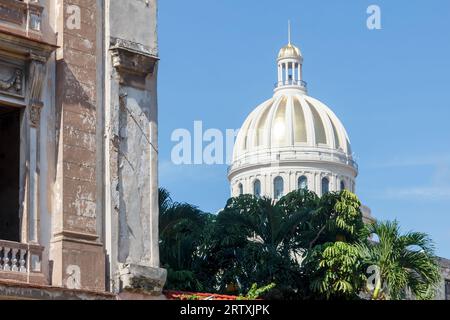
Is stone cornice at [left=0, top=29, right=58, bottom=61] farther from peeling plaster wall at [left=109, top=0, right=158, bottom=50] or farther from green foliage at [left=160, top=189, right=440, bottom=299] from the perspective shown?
green foliage at [left=160, top=189, right=440, bottom=299]

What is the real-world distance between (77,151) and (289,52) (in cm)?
12392

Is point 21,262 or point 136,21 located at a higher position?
point 136,21

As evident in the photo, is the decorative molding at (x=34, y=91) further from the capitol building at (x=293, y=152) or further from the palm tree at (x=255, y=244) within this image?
the capitol building at (x=293, y=152)

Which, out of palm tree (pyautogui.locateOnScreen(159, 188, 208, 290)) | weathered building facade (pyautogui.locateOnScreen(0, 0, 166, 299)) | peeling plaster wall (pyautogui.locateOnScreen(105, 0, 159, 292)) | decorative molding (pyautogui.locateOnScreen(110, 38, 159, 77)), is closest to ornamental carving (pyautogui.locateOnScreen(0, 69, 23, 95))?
weathered building facade (pyautogui.locateOnScreen(0, 0, 166, 299))

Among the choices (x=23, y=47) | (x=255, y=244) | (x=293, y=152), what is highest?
(x=293, y=152)

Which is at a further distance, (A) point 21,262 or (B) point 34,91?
(B) point 34,91

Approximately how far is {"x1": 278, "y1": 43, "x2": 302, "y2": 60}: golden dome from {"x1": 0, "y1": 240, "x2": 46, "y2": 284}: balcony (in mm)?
124603

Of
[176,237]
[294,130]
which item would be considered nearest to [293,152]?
[294,130]

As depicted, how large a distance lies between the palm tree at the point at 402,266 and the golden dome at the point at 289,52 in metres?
111

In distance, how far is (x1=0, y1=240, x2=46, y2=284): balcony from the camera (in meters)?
16.5

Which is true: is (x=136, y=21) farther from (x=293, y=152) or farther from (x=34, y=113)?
(x=293, y=152)

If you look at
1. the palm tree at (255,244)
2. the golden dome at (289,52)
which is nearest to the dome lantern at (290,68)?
the golden dome at (289,52)

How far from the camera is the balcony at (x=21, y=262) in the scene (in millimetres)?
16531

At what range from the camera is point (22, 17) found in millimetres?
17547
